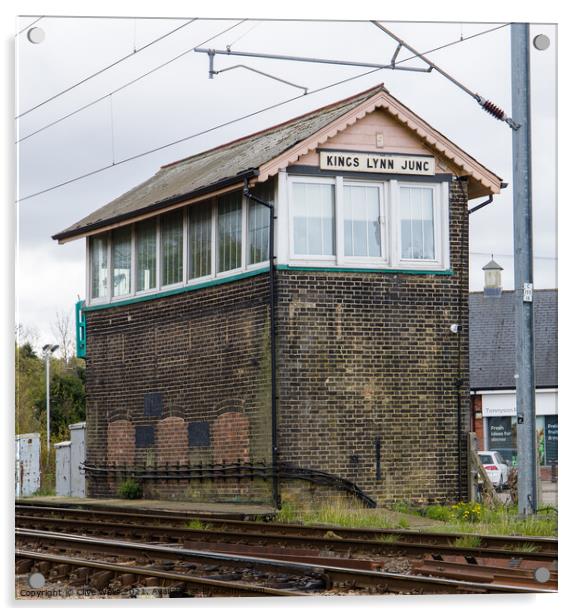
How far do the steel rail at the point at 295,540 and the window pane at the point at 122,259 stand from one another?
4.41m

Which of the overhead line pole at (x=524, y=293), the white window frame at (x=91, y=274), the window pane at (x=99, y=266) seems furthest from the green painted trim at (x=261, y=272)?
the overhead line pole at (x=524, y=293)

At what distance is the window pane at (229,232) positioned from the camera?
17.2 meters

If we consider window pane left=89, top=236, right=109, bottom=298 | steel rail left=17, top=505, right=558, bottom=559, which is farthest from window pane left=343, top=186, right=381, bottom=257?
window pane left=89, top=236, right=109, bottom=298

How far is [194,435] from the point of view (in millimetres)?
17312

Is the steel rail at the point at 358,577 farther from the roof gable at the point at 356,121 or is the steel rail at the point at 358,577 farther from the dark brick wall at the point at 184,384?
the roof gable at the point at 356,121

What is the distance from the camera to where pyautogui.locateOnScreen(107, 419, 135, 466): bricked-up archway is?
60.7ft

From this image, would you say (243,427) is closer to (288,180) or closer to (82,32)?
(288,180)

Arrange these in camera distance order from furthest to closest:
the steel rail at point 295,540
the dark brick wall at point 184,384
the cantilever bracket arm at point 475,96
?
1. the dark brick wall at point 184,384
2. the cantilever bracket arm at point 475,96
3. the steel rail at point 295,540

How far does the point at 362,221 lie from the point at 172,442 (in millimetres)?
4111

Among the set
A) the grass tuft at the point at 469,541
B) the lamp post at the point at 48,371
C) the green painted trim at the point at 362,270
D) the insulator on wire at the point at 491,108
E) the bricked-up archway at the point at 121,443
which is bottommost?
the grass tuft at the point at 469,541

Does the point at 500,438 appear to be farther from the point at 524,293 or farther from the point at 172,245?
the point at 524,293

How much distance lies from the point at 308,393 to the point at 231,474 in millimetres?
1595

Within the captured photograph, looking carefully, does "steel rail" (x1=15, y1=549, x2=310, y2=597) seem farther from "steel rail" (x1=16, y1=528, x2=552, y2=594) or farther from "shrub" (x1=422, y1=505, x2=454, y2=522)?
"shrub" (x1=422, y1=505, x2=454, y2=522)

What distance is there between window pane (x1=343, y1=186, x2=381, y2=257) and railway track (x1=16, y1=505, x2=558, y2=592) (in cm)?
413
